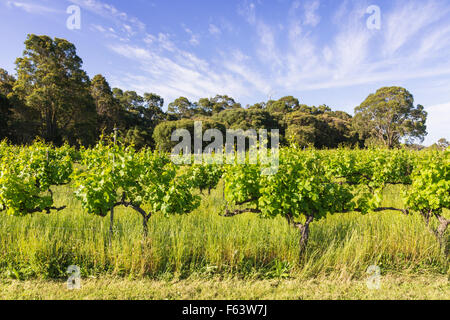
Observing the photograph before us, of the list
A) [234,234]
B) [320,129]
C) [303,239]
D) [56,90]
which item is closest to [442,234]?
[303,239]

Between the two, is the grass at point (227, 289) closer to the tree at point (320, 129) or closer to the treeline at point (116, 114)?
the treeline at point (116, 114)

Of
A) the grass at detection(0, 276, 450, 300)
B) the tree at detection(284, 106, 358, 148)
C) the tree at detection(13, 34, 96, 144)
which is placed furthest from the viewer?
the tree at detection(284, 106, 358, 148)

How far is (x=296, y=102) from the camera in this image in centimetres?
4597

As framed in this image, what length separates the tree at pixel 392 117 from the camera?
33062 millimetres

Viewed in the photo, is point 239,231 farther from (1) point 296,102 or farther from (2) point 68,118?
(1) point 296,102

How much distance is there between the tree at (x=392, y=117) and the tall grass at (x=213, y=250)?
112ft

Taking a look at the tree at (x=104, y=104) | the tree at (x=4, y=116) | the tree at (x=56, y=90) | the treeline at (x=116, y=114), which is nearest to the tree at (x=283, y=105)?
the treeline at (x=116, y=114)

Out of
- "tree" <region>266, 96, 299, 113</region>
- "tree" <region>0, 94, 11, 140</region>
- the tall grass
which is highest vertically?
"tree" <region>266, 96, 299, 113</region>

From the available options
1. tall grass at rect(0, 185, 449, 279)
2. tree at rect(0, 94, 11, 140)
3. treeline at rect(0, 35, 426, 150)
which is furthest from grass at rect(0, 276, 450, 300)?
tree at rect(0, 94, 11, 140)

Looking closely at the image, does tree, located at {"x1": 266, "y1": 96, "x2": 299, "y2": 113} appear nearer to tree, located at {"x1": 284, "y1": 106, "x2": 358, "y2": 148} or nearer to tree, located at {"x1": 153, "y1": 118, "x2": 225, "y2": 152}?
tree, located at {"x1": 284, "y1": 106, "x2": 358, "y2": 148}

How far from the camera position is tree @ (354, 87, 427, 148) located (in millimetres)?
33062

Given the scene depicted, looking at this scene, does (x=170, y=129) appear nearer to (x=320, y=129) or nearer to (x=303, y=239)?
(x=320, y=129)

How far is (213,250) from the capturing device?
391 centimetres

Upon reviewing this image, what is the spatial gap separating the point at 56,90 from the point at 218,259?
26.6 m
